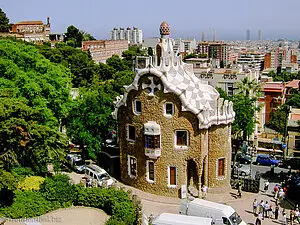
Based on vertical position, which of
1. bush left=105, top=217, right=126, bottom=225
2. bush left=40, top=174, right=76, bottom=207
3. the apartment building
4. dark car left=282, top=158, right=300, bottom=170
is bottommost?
dark car left=282, top=158, right=300, bottom=170

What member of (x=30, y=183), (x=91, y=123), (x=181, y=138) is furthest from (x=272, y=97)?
(x=30, y=183)

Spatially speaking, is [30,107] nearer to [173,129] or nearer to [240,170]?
[173,129]

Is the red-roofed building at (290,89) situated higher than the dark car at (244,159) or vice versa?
the red-roofed building at (290,89)

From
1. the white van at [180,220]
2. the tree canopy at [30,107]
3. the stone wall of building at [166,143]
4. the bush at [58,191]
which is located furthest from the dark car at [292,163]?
the tree canopy at [30,107]

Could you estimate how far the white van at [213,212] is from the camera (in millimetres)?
27438

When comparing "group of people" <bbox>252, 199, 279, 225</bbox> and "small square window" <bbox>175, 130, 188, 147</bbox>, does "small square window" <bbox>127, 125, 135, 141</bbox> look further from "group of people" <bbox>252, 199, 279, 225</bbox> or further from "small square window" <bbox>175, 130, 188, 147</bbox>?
"group of people" <bbox>252, 199, 279, 225</bbox>

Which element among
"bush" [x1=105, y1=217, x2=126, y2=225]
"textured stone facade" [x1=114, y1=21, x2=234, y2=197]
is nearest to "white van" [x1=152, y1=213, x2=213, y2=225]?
"bush" [x1=105, y1=217, x2=126, y2=225]

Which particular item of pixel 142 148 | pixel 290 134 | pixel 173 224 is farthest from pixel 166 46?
pixel 290 134

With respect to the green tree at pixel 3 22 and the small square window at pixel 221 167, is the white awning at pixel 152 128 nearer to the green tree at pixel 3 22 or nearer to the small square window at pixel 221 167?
the small square window at pixel 221 167

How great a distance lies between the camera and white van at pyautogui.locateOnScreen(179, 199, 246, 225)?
27.4 metres

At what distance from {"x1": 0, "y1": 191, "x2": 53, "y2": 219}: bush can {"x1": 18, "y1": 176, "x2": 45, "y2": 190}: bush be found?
75cm

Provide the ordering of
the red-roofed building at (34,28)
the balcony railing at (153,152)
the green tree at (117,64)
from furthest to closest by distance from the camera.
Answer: the red-roofed building at (34,28)
the green tree at (117,64)
the balcony railing at (153,152)

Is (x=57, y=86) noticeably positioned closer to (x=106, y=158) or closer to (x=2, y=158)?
(x=106, y=158)

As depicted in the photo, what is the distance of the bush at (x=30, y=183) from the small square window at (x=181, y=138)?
11.8 metres
